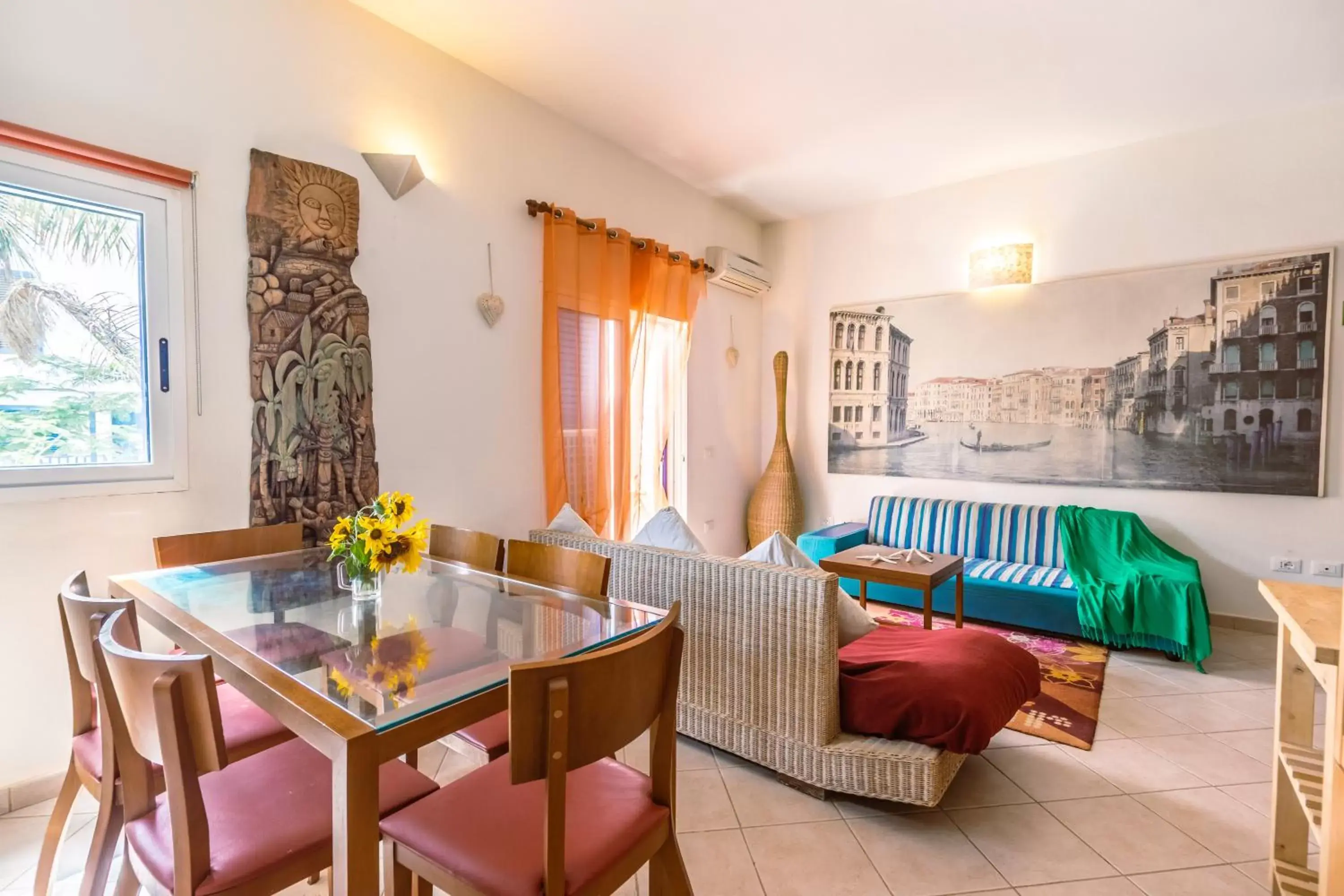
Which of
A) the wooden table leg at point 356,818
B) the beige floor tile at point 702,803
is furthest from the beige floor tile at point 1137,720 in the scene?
the wooden table leg at point 356,818

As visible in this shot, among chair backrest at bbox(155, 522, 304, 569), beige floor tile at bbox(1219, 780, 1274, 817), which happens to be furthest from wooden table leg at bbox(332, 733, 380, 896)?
beige floor tile at bbox(1219, 780, 1274, 817)

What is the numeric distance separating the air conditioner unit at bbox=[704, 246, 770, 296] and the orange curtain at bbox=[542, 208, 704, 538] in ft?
2.44

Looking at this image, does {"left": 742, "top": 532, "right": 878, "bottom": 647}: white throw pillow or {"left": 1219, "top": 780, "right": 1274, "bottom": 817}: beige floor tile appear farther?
{"left": 742, "top": 532, "right": 878, "bottom": 647}: white throw pillow

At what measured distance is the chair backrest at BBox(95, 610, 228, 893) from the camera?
92 cm

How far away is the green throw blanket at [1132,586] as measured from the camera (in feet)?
9.97

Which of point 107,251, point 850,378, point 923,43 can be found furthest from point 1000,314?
point 107,251

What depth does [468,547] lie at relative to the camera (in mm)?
2152

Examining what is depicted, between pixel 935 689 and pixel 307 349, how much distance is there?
7.82ft

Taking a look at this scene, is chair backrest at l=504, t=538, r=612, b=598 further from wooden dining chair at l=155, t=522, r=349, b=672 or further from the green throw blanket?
the green throw blanket

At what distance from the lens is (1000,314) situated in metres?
4.15

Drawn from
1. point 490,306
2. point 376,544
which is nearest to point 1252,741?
point 376,544

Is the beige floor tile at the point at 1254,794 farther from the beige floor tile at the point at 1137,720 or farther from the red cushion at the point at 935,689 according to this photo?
the red cushion at the point at 935,689

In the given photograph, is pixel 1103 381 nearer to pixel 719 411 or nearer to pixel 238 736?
pixel 719 411

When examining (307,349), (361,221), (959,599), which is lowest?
(959,599)
